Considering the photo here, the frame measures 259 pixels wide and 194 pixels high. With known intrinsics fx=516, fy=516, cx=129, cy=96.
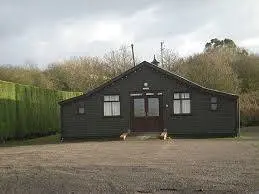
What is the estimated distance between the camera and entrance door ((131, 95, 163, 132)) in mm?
31953

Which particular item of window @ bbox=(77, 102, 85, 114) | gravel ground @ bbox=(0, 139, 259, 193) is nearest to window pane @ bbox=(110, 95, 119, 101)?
window @ bbox=(77, 102, 85, 114)

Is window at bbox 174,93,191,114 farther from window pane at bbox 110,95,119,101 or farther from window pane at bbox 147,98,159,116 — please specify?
window pane at bbox 110,95,119,101

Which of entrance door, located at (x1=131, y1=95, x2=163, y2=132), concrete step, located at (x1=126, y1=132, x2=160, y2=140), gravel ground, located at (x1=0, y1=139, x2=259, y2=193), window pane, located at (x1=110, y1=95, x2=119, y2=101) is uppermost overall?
window pane, located at (x1=110, y1=95, x2=119, y2=101)

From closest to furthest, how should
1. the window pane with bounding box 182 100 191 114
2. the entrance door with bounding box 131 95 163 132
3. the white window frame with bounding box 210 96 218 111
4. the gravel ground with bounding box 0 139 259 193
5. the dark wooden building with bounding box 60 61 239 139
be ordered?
the gravel ground with bounding box 0 139 259 193
the white window frame with bounding box 210 96 218 111
the window pane with bounding box 182 100 191 114
the dark wooden building with bounding box 60 61 239 139
the entrance door with bounding box 131 95 163 132

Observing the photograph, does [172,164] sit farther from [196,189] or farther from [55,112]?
[55,112]

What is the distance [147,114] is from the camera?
1261 inches

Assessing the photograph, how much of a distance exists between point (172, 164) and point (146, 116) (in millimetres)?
15903

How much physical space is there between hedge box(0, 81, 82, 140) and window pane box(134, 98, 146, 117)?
7612 millimetres

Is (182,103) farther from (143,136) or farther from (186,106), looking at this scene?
(143,136)

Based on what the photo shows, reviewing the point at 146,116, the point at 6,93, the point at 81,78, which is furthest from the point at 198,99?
the point at 81,78

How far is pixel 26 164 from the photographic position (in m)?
16.8

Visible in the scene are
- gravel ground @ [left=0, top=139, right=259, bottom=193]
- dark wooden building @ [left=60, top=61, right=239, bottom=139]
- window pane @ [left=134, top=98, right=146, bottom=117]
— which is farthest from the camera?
window pane @ [left=134, top=98, right=146, bottom=117]

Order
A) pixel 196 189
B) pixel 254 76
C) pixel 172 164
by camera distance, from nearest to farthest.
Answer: pixel 196 189
pixel 172 164
pixel 254 76

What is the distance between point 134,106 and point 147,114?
37.4 inches
